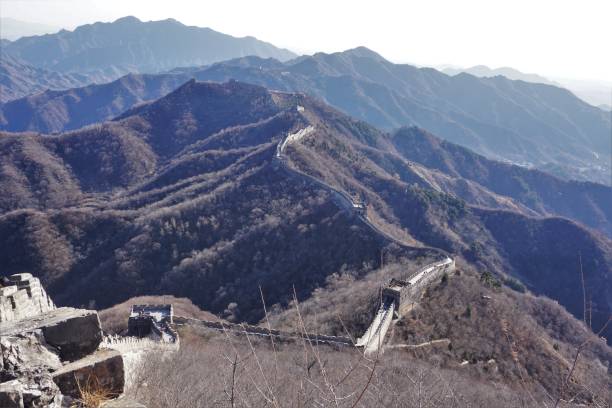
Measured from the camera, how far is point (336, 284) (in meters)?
37.5

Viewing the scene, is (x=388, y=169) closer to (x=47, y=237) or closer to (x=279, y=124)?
(x=279, y=124)

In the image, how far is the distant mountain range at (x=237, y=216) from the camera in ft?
150

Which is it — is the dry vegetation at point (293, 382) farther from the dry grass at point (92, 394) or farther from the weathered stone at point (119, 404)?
the dry grass at point (92, 394)

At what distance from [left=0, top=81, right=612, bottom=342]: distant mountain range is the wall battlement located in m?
18.8

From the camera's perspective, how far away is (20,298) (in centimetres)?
1708

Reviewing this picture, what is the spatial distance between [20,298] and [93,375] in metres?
12.6

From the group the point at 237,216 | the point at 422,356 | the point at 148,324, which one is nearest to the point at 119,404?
the point at 422,356

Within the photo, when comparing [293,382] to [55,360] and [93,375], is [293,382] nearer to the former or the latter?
[93,375]

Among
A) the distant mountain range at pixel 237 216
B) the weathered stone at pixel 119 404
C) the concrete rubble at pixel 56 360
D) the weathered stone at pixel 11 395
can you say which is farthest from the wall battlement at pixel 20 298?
the distant mountain range at pixel 237 216

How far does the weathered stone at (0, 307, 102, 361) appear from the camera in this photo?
6633 millimetres

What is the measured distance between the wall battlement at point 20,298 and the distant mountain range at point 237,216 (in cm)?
1879

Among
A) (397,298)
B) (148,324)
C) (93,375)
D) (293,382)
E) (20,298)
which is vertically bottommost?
(148,324)

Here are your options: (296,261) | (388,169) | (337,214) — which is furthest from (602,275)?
(296,261)

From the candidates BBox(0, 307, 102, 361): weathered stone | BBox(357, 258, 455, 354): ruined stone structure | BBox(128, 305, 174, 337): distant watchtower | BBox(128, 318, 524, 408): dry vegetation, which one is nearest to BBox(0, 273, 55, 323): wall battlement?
BBox(128, 318, 524, 408): dry vegetation
